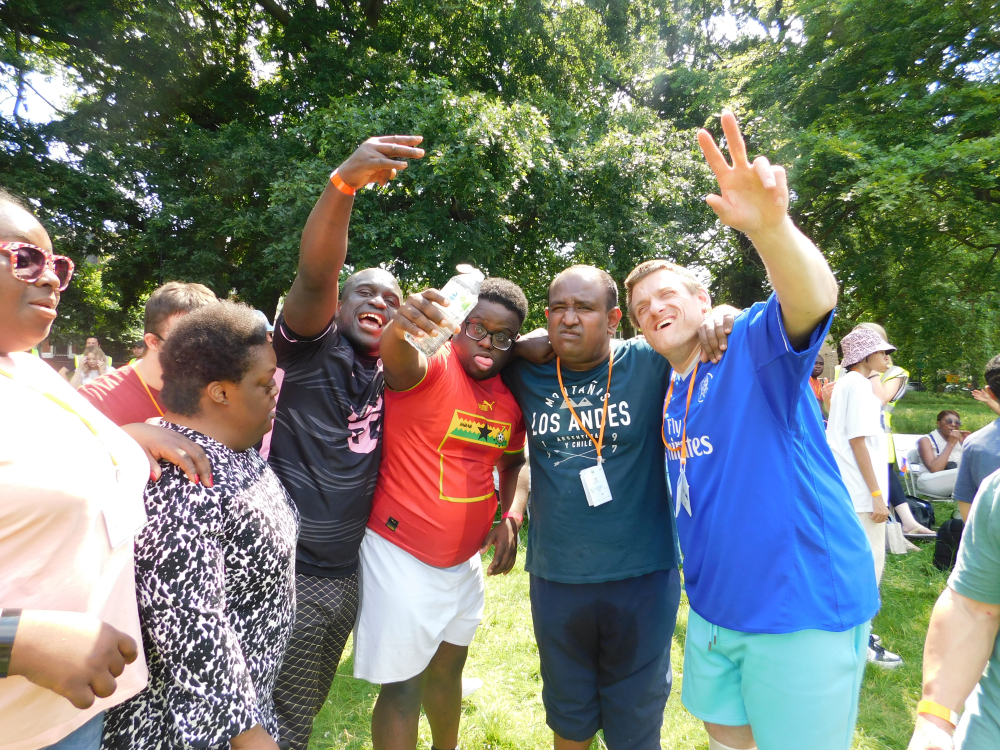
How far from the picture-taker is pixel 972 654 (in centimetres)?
153

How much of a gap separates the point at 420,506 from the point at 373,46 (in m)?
11.1

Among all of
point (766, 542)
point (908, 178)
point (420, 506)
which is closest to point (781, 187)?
point (766, 542)

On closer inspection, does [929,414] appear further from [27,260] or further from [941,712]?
[27,260]

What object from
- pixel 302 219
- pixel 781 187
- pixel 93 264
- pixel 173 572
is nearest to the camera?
pixel 173 572

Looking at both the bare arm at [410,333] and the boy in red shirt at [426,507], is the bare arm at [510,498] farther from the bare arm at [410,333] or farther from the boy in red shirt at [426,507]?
the bare arm at [410,333]

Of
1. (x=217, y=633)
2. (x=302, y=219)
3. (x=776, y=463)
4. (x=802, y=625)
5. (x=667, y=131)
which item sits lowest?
(x=802, y=625)

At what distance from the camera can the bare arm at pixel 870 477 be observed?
444 cm

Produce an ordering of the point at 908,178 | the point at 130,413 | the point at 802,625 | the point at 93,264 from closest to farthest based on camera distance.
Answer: the point at 802,625 → the point at 130,413 → the point at 908,178 → the point at 93,264

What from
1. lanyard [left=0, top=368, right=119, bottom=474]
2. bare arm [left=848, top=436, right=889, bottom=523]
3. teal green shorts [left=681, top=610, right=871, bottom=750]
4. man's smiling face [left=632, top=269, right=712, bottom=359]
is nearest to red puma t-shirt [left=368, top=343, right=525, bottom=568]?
man's smiling face [left=632, top=269, right=712, bottom=359]

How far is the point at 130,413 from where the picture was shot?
95.6 inches

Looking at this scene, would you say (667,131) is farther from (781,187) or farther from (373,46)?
(781,187)

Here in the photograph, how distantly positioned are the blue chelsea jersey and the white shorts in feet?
3.77

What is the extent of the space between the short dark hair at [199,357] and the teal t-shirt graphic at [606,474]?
140 centimetres

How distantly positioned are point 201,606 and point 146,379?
156 cm
